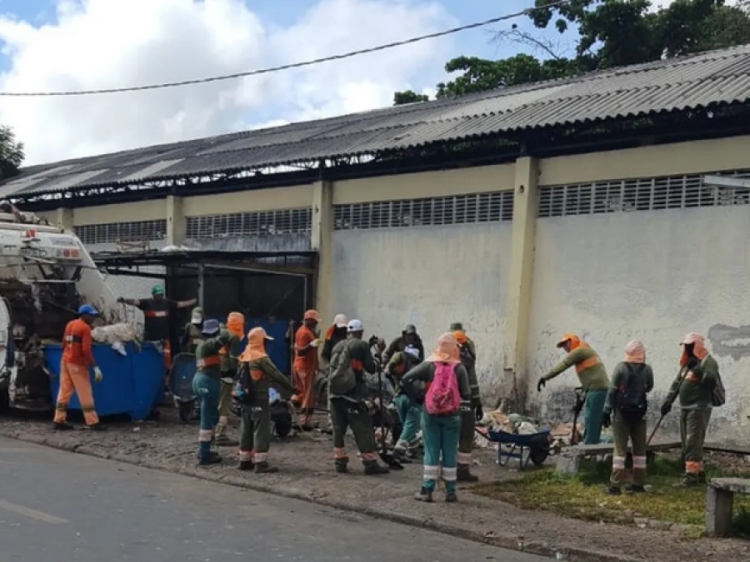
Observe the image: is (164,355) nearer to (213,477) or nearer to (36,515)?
(213,477)

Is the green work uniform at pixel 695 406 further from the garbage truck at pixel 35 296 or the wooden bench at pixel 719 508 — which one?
the garbage truck at pixel 35 296

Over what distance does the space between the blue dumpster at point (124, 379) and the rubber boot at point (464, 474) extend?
5496 mm

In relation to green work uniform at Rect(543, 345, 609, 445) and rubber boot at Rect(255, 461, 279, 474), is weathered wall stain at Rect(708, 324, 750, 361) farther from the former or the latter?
rubber boot at Rect(255, 461, 279, 474)

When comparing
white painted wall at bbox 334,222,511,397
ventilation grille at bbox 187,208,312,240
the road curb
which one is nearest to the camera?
the road curb

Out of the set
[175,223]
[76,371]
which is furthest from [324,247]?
[76,371]

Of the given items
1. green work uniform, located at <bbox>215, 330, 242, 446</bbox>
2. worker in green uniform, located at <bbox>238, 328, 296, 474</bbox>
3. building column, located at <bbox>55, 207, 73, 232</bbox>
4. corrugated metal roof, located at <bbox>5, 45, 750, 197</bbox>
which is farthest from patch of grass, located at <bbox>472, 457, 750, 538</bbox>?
building column, located at <bbox>55, 207, 73, 232</bbox>

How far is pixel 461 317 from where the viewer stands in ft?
49.5

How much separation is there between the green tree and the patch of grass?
25.4 meters

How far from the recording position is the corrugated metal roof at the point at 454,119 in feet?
43.0

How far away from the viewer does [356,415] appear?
9.88m

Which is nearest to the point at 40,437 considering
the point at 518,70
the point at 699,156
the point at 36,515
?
the point at 36,515

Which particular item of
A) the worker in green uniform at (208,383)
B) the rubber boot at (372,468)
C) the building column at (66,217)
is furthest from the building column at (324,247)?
the building column at (66,217)

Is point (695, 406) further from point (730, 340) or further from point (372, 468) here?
point (372, 468)

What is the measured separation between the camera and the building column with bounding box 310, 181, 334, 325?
687 inches
